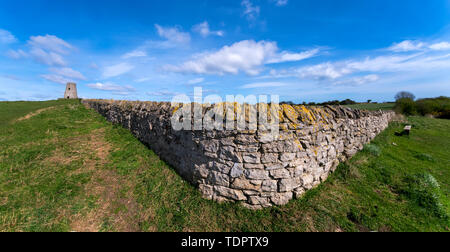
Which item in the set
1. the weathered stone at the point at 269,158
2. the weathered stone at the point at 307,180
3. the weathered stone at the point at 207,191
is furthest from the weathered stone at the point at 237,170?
the weathered stone at the point at 307,180

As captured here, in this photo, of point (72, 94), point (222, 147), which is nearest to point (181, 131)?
point (222, 147)

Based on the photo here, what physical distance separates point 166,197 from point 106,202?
1.73 m

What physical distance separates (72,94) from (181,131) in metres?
41.9

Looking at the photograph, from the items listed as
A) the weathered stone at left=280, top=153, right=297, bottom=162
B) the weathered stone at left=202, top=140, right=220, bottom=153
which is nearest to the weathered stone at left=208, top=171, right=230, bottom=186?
the weathered stone at left=202, top=140, right=220, bottom=153

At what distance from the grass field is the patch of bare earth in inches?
1.0

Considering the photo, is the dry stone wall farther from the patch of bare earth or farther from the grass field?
the patch of bare earth

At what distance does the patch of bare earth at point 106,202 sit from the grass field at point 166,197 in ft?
0.08

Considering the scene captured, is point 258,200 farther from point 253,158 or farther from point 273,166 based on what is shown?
point 253,158

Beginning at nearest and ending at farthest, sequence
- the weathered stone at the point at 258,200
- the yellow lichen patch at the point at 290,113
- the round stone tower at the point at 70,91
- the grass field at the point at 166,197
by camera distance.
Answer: the grass field at the point at 166,197 < the weathered stone at the point at 258,200 < the yellow lichen patch at the point at 290,113 < the round stone tower at the point at 70,91

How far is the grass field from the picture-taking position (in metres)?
4.15

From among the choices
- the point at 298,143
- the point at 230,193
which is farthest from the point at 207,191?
the point at 298,143

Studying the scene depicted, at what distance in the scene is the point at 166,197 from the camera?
498 cm

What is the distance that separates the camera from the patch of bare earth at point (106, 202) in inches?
167

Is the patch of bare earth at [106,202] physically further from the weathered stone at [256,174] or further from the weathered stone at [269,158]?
the weathered stone at [269,158]
